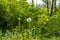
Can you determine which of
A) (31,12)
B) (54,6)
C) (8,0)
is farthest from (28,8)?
(54,6)

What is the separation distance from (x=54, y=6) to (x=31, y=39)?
43.5 feet

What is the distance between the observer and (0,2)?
15367 mm

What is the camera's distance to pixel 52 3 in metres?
20.1

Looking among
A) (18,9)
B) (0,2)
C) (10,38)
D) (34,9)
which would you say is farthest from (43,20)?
(10,38)

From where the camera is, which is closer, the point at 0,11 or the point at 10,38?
the point at 10,38

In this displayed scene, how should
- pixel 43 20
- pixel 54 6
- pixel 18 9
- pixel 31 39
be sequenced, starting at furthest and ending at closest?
1. pixel 54 6
2. pixel 43 20
3. pixel 18 9
4. pixel 31 39

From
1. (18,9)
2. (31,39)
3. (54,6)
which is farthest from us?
(54,6)

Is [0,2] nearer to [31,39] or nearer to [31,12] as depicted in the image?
[31,12]

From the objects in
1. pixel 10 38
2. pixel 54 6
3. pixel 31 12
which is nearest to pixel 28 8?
pixel 31 12

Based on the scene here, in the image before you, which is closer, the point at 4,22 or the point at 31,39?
the point at 31,39

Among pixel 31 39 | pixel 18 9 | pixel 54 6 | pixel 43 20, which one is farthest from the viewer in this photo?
pixel 54 6

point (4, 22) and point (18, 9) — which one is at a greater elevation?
point (18, 9)

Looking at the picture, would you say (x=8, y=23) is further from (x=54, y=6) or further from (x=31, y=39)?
(x=31, y=39)

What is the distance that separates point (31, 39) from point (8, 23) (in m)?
8.51
